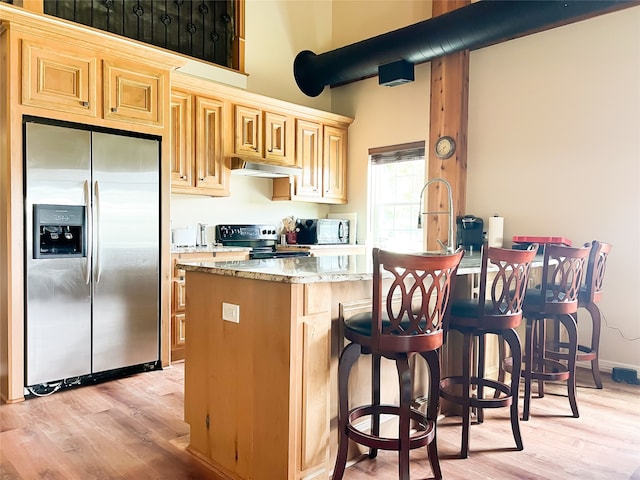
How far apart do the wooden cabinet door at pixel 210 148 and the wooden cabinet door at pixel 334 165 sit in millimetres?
1423

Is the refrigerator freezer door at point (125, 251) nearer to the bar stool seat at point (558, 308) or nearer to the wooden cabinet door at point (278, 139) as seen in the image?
the wooden cabinet door at point (278, 139)

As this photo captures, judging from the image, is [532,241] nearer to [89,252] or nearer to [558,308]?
[558,308]

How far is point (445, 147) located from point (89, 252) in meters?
3.40

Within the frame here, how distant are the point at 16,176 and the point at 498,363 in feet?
11.4

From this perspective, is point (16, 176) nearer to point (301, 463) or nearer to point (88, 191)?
point (88, 191)

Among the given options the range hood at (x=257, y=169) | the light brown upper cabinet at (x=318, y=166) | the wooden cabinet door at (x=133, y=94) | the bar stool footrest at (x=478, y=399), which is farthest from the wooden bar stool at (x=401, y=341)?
the light brown upper cabinet at (x=318, y=166)

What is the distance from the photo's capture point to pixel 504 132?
14.9 feet

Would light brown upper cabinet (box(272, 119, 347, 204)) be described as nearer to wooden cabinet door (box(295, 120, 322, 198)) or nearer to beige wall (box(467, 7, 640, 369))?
wooden cabinet door (box(295, 120, 322, 198))

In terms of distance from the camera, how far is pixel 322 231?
5.48 metres

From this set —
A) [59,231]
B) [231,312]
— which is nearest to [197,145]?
[59,231]

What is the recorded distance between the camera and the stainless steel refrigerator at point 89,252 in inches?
Answer: 125

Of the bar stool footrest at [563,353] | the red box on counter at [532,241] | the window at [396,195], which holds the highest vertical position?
the window at [396,195]

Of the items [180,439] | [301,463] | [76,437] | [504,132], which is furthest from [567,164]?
[76,437]

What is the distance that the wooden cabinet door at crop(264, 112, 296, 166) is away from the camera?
16.5ft
